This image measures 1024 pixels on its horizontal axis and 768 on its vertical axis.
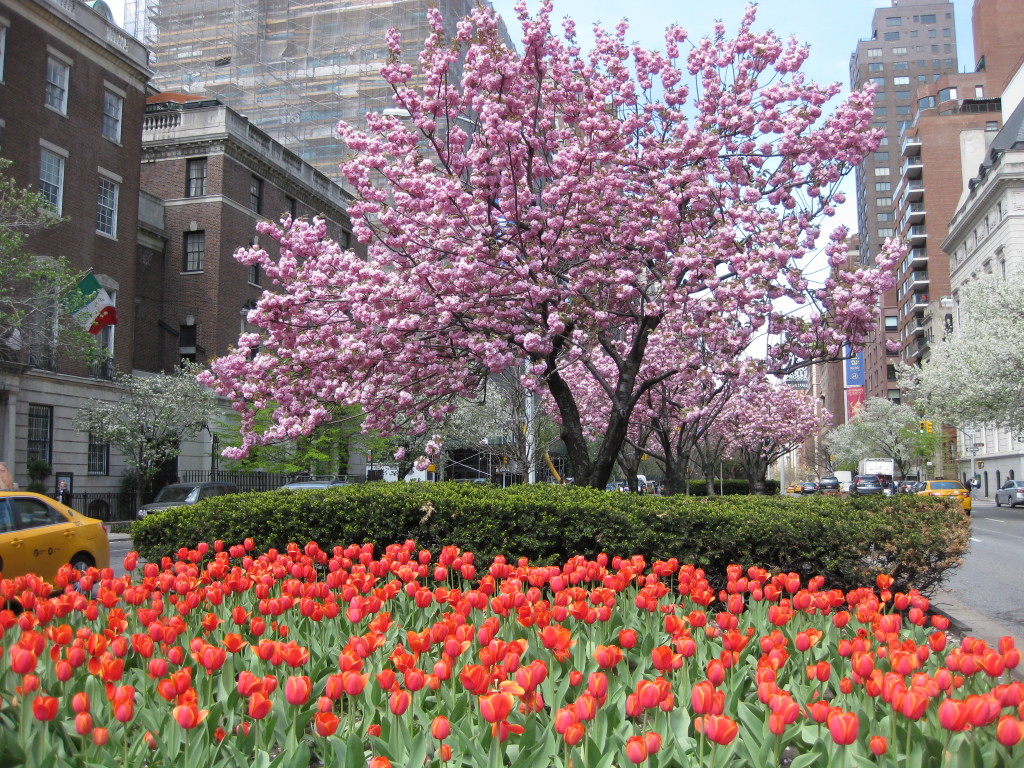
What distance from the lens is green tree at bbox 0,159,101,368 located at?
2202 centimetres

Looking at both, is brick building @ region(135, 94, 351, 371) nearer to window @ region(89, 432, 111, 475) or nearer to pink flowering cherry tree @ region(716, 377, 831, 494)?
→ window @ region(89, 432, 111, 475)

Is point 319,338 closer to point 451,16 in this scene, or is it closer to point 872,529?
point 872,529

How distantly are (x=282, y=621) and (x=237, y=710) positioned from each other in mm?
1309

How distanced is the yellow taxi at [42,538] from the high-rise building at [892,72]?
137 metres

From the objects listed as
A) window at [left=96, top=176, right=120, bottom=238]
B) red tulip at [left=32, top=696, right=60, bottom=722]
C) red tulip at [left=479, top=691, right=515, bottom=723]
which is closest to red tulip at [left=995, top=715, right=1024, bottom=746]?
red tulip at [left=479, top=691, right=515, bottom=723]

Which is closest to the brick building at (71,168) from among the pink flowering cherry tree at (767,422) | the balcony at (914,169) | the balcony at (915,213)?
the pink flowering cherry tree at (767,422)

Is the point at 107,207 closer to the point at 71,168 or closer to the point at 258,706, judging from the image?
the point at 71,168

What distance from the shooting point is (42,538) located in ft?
37.6

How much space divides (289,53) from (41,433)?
35288mm

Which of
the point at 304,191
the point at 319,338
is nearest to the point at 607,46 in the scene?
the point at 319,338

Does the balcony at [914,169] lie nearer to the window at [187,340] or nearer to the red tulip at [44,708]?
the window at [187,340]

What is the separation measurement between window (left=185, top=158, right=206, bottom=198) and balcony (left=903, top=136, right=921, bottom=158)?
278 ft

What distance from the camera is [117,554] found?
65.7 ft

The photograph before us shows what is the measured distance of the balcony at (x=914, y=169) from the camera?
100125 mm
